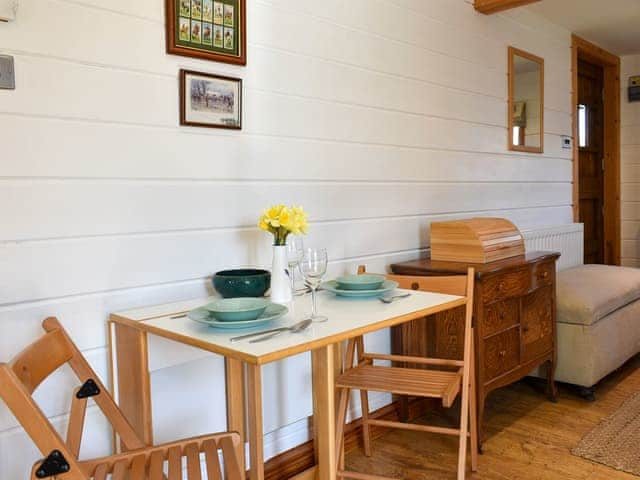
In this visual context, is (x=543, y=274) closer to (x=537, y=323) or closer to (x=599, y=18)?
(x=537, y=323)

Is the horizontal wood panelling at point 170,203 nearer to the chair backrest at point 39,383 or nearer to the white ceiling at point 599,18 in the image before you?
the chair backrest at point 39,383

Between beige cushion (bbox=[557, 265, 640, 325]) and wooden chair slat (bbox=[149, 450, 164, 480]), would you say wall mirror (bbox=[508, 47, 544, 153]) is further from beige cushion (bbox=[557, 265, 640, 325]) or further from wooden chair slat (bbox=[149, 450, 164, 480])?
wooden chair slat (bbox=[149, 450, 164, 480])

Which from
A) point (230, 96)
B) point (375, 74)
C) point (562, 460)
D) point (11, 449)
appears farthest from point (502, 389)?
point (11, 449)

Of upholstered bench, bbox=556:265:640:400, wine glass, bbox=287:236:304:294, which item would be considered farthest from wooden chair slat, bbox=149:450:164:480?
upholstered bench, bbox=556:265:640:400

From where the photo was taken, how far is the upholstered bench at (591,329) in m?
2.99

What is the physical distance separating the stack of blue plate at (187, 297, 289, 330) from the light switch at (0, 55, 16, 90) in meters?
0.78

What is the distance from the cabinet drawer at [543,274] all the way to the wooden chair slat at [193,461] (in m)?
1.90

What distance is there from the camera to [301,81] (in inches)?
91.4

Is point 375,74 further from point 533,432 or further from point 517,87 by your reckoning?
point 533,432

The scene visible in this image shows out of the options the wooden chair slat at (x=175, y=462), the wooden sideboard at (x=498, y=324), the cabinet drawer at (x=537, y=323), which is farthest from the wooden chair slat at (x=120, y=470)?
the cabinet drawer at (x=537, y=323)

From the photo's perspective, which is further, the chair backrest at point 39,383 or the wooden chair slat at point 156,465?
the wooden chair slat at point 156,465

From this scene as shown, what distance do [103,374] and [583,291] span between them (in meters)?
2.50

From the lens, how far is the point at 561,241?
162 inches

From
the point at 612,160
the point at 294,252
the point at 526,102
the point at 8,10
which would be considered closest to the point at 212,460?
the point at 294,252
